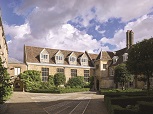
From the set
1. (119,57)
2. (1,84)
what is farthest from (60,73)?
(1,84)

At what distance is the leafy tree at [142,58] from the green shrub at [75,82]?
88.7ft

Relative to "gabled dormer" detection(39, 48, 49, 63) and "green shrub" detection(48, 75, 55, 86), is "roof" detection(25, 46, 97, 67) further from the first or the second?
"green shrub" detection(48, 75, 55, 86)

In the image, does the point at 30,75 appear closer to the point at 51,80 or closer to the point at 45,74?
the point at 45,74

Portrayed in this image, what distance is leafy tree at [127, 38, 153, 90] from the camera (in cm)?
2994

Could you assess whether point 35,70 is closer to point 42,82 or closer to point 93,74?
point 42,82

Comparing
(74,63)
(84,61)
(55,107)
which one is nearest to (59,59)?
(74,63)

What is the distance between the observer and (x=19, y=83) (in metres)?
52.4

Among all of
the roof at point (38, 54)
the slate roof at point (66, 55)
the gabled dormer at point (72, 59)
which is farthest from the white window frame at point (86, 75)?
the gabled dormer at point (72, 59)

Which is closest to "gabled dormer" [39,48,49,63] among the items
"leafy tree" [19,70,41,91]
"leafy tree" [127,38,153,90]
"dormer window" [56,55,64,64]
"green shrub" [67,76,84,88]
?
"dormer window" [56,55,64,64]

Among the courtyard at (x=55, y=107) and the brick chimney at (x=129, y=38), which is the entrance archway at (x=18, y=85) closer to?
the courtyard at (x=55, y=107)

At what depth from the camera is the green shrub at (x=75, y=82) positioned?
5675 centimetres

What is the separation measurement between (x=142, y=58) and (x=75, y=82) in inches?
1127

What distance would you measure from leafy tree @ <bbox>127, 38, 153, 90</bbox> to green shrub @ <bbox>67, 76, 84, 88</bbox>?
27049 millimetres

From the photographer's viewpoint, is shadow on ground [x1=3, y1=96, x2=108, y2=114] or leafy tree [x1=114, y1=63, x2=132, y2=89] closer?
shadow on ground [x1=3, y1=96, x2=108, y2=114]
